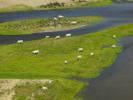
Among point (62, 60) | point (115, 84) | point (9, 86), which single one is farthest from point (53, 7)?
point (9, 86)

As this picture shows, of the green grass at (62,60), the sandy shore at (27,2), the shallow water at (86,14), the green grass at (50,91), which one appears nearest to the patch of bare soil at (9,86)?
the green grass at (50,91)

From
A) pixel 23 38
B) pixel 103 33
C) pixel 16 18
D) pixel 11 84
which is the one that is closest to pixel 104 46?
pixel 103 33

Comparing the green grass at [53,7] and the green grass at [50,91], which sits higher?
the green grass at [50,91]

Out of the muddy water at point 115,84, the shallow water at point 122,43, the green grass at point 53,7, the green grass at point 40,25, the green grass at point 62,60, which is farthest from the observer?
the green grass at point 53,7

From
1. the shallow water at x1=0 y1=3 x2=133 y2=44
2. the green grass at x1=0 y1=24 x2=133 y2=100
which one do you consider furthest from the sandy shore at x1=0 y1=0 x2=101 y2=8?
the green grass at x1=0 y1=24 x2=133 y2=100

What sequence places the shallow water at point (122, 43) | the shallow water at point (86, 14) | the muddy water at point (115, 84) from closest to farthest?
1. the muddy water at point (115, 84)
2. the shallow water at point (122, 43)
3. the shallow water at point (86, 14)

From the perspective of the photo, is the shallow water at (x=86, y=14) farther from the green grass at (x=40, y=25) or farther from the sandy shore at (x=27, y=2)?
the sandy shore at (x=27, y=2)

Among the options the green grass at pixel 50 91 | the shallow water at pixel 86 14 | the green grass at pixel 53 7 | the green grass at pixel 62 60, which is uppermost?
the green grass at pixel 50 91
